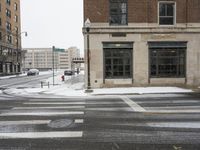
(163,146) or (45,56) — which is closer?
(163,146)

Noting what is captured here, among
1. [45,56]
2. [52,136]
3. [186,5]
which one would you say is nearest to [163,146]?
[52,136]

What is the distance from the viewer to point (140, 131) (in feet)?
28.7

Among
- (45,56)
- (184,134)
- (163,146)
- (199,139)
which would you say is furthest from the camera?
(45,56)

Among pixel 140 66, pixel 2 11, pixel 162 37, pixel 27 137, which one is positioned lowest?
pixel 27 137

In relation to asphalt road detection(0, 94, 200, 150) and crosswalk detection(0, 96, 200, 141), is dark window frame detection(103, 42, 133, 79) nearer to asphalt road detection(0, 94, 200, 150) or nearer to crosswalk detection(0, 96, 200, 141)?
crosswalk detection(0, 96, 200, 141)

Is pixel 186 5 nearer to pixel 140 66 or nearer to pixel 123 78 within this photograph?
pixel 140 66

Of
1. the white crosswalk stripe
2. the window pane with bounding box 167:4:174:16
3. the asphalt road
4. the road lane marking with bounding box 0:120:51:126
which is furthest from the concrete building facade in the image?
the road lane marking with bounding box 0:120:51:126

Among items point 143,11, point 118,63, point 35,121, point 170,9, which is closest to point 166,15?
point 170,9

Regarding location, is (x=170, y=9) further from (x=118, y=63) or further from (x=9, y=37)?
(x=9, y=37)

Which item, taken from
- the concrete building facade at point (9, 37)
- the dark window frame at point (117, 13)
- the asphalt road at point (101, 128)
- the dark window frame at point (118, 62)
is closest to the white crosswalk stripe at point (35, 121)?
the asphalt road at point (101, 128)

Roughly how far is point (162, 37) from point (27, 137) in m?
18.7

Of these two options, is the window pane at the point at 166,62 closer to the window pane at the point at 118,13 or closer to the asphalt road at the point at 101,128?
the window pane at the point at 118,13

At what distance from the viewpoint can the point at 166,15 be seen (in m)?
25.6

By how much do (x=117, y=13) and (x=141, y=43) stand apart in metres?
3.06
